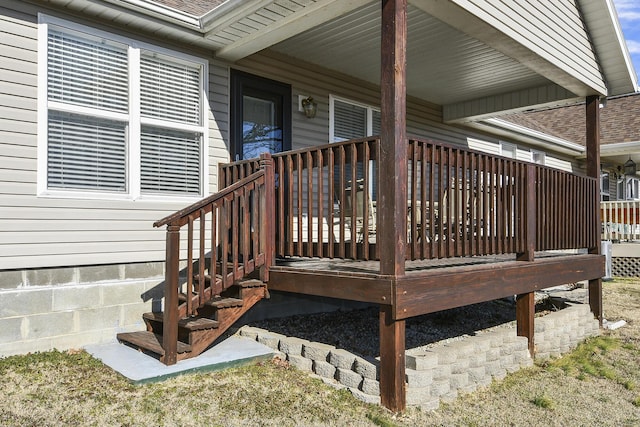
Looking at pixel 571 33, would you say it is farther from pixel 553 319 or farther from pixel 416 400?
pixel 416 400

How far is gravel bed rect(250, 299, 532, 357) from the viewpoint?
16.3ft

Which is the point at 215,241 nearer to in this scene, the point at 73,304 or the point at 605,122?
the point at 73,304

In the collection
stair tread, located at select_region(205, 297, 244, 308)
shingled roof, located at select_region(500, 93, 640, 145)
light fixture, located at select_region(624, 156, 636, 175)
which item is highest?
shingled roof, located at select_region(500, 93, 640, 145)

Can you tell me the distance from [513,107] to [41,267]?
6.90 meters

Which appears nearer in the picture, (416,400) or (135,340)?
(416,400)

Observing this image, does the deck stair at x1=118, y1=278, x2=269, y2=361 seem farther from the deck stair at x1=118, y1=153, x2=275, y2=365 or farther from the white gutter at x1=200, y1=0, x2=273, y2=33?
the white gutter at x1=200, y1=0, x2=273, y2=33

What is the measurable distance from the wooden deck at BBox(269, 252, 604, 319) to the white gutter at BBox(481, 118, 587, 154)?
5064mm

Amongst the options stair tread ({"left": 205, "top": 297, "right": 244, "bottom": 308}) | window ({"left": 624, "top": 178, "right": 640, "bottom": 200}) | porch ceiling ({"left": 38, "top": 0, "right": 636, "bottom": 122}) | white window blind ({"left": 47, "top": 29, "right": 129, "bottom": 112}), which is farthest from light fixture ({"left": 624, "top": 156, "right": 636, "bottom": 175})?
white window blind ({"left": 47, "top": 29, "right": 129, "bottom": 112})

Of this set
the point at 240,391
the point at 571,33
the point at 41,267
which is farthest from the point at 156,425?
the point at 571,33

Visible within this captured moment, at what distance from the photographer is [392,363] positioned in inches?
143

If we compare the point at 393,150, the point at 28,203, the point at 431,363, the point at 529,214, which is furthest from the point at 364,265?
the point at 28,203

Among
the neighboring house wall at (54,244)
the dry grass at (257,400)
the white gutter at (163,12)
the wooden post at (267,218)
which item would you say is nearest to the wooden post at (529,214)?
the dry grass at (257,400)

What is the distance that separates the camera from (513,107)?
8.02 metres

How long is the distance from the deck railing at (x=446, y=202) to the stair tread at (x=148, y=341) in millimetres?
1183
